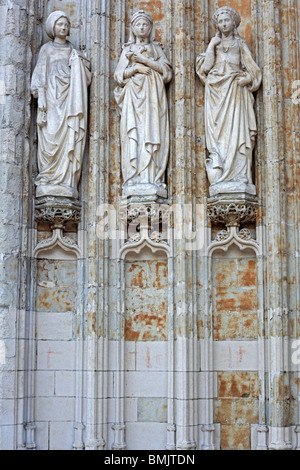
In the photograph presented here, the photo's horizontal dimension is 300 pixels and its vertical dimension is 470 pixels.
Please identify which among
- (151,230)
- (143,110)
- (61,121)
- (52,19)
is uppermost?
(52,19)

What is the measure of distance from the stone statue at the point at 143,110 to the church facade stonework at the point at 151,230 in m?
0.02

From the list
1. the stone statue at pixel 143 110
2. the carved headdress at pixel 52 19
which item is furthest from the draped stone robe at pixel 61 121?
the stone statue at pixel 143 110

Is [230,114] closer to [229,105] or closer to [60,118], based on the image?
[229,105]

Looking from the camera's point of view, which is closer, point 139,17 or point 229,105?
point 229,105

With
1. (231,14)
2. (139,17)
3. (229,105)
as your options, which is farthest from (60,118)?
(231,14)

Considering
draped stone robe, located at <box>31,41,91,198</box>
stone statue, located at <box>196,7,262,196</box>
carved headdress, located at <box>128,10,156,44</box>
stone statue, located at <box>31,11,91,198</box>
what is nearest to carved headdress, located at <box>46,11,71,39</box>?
stone statue, located at <box>31,11,91,198</box>

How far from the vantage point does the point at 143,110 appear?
32.1 feet

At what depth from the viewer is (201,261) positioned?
378 inches

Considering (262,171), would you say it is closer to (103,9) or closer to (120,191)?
(120,191)

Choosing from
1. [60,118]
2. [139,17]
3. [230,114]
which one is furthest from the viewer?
[139,17]

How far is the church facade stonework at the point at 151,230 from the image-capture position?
935 centimetres

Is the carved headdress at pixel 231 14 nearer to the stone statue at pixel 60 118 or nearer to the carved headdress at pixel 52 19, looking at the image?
the stone statue at pixel 60 118

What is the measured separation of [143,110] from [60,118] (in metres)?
0.98

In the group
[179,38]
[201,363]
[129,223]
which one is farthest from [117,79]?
[201,363]
